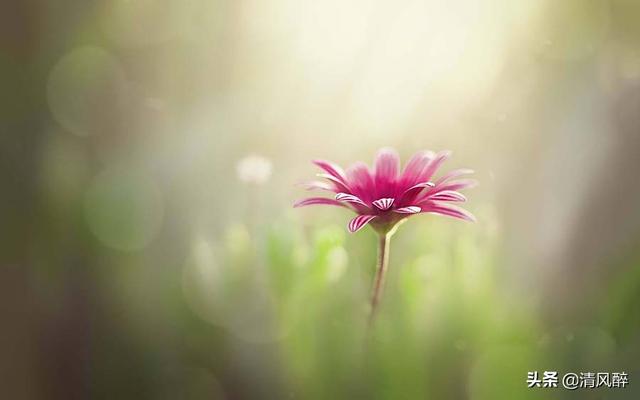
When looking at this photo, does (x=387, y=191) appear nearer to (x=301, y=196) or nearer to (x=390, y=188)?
(x=390, y=188)

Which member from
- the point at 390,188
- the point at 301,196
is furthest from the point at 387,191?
the point at 301,196

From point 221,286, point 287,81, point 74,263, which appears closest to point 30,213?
point 74,263

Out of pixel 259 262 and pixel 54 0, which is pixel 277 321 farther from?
pixel 54 0

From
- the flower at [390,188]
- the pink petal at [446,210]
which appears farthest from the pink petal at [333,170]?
the pink petal at [446,210]

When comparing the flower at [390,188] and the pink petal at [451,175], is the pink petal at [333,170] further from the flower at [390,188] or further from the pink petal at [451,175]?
the pink petal at [451,175]

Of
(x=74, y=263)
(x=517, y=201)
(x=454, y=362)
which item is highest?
(x=517, y=201)
